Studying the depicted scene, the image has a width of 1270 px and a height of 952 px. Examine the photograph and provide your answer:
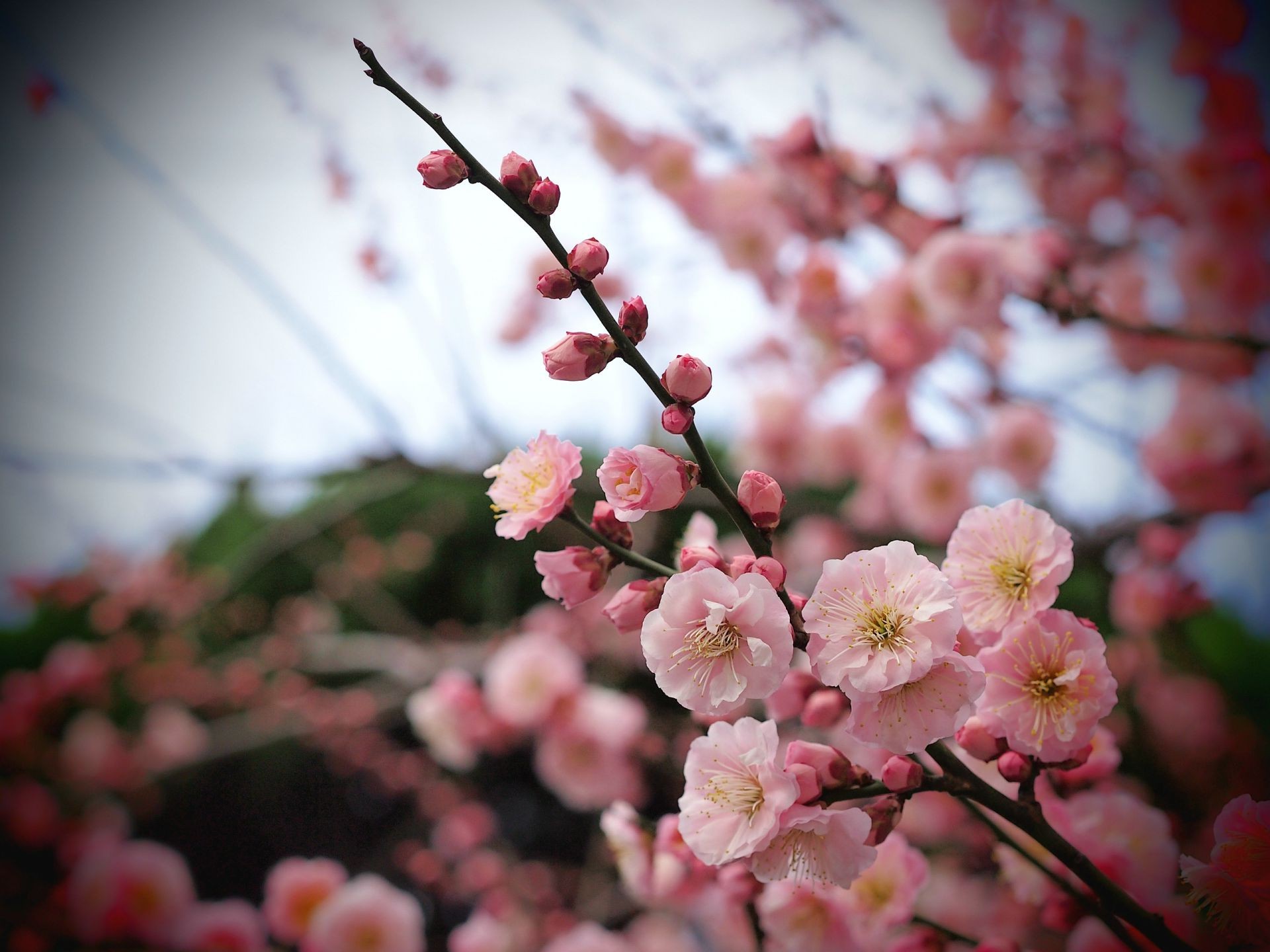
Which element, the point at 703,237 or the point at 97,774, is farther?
the point at 97,774

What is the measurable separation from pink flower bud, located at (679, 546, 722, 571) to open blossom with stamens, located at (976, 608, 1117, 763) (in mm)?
237

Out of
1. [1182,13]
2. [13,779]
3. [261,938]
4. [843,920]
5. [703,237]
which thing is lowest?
[13,779]

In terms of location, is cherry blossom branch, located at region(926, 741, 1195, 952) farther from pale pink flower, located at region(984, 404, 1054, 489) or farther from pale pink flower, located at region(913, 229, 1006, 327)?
pale pink flower, located at region(984, 404, 1054, 489)

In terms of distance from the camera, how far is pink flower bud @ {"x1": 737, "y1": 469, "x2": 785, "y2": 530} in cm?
55

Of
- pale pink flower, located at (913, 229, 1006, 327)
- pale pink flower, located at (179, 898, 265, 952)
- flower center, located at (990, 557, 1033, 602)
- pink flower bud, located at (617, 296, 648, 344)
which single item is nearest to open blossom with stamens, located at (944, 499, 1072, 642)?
flower center, located at (990, 557, 1033, 602)

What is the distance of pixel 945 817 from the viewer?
146 centimetres

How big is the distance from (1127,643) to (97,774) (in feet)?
14.1

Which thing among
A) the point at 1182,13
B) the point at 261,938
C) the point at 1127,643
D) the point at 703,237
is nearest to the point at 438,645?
the point at 261,938

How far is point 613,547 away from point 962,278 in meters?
1.27

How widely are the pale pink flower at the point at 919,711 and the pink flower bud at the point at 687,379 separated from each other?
0.82ft

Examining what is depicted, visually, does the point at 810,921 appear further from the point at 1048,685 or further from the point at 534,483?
the point at 534,483

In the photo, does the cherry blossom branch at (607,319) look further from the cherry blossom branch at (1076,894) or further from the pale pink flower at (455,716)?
the pale pink flower at (455,716)

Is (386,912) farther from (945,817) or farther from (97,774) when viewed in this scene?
(97,774)

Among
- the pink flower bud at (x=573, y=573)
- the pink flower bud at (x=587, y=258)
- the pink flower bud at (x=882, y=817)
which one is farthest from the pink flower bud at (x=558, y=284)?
the pink flower bud at (x=882, y=817)
